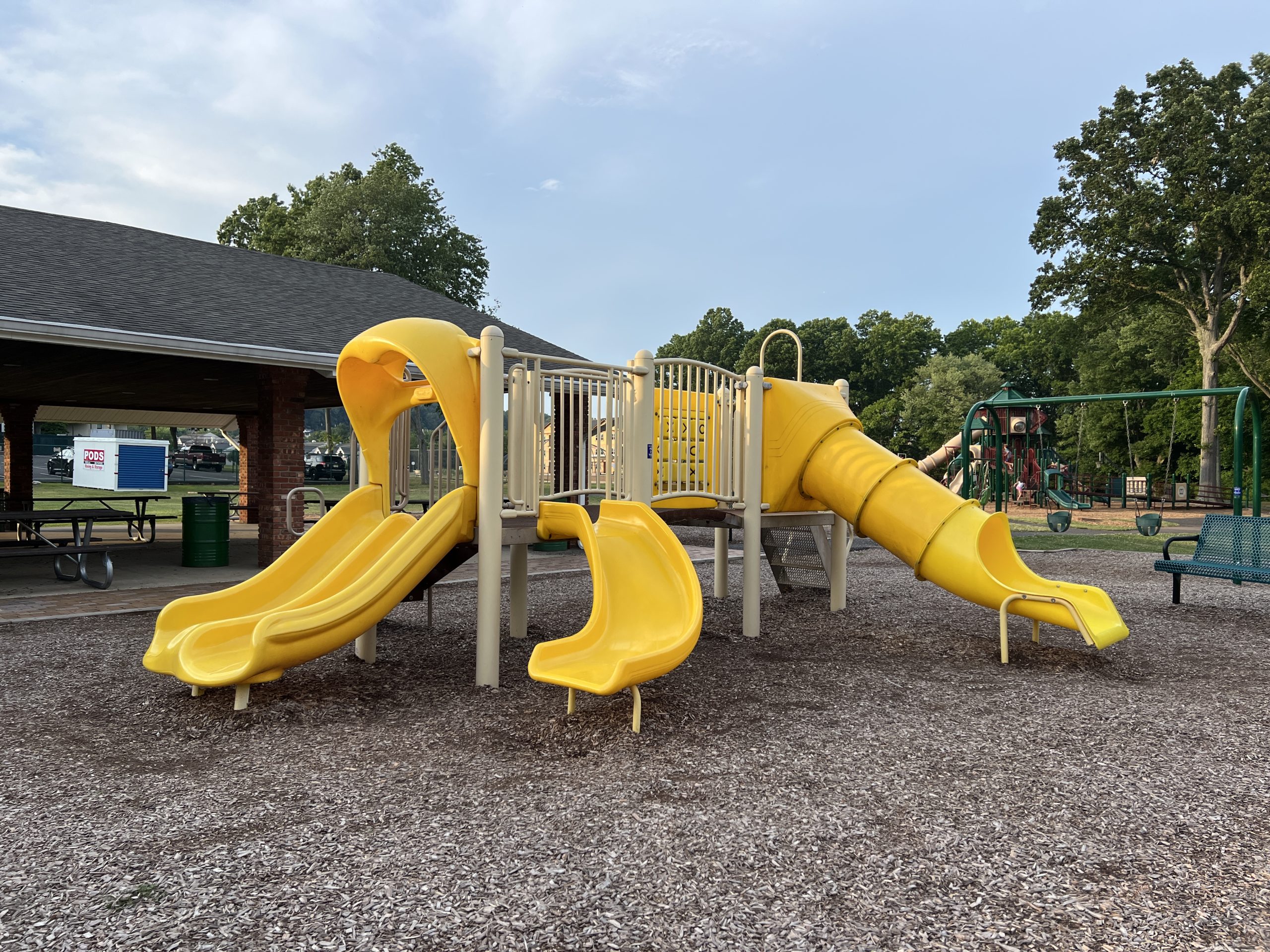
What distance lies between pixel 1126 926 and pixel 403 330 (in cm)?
484

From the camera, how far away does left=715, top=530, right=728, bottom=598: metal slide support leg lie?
9.08 meters

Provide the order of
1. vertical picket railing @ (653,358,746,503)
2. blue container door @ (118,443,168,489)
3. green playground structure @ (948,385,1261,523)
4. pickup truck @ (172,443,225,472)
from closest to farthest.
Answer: vertical picket railing @ (653,358,746,503) → green playground structure @ (948,385,1261,523) → blue container door @ (118,443,168,489) → pickup truck @ (172,443,225,472)

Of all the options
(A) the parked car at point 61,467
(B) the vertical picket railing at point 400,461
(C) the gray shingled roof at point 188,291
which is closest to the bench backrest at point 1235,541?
(B) the vertical picket railing at point 400,461

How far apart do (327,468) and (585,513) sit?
134 feet

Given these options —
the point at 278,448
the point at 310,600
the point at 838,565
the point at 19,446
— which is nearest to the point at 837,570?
the point at 838,565

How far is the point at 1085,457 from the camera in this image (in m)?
43.1

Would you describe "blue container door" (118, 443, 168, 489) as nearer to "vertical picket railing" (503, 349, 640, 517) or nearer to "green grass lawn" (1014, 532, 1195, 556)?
"green grass lawn" (1014, 532, 1195, 556)

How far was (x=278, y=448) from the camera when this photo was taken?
10578 mm

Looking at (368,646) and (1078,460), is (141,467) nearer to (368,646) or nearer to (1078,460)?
(368,646)

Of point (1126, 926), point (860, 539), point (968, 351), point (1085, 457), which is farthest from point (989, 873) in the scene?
point (968, 351)

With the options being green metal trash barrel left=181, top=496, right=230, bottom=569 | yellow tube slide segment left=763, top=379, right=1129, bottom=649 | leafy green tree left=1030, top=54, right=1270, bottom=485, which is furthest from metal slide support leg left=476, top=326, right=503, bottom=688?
leafy green tree left=1030, top=54, right=1270, bottom=485

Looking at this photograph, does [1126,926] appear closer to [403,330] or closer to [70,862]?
[70,862]

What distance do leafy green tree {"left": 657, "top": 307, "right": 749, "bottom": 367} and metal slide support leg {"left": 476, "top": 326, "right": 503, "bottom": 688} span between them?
2849 inches

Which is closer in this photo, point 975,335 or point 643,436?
point 643,436
